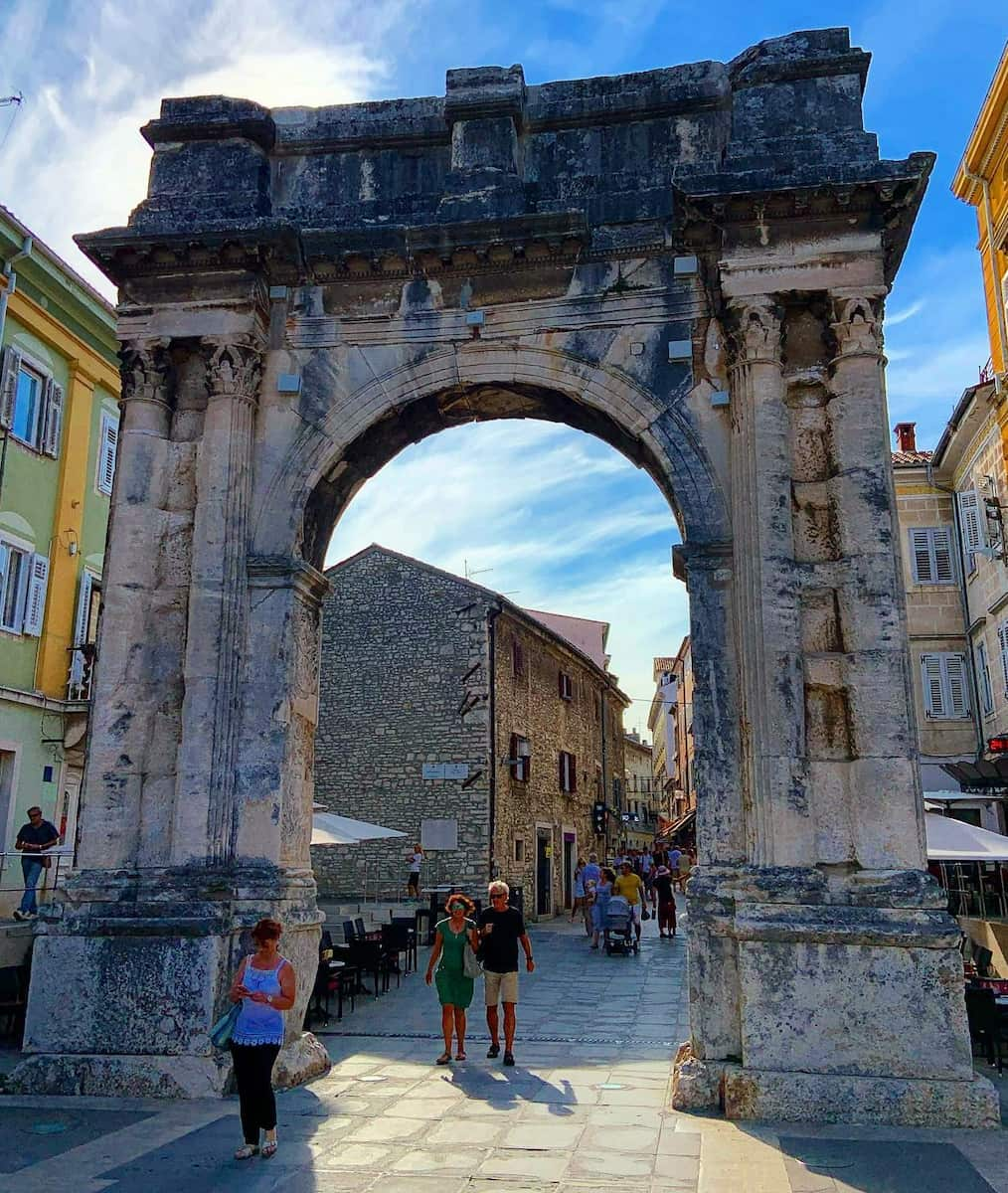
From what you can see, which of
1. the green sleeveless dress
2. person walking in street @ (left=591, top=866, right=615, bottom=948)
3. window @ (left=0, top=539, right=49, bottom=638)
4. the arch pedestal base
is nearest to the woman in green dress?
the green sleeveless dress

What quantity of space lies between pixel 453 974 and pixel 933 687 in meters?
15.0

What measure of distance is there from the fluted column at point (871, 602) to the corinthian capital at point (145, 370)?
541 cm

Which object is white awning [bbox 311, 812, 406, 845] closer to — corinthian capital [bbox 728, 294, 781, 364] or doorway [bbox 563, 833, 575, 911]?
corinthian capital [bbox 728, 294, 781, 364]

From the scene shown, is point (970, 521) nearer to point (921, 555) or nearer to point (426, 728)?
point (921, 555)

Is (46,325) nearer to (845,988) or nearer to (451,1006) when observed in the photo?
(451,1006)

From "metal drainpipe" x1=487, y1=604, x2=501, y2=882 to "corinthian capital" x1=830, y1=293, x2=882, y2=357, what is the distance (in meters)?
14.4

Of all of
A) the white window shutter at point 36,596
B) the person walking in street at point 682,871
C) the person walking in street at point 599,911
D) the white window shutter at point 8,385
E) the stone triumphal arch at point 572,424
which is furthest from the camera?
the person walking in street at point 682,871

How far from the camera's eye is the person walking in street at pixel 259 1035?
5.79 m

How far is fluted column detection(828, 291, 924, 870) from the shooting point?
730cm

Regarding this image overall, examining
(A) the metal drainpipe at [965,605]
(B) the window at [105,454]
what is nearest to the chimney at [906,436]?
(A) the metal drainpipe at [965,605]

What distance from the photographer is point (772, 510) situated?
7871 mm

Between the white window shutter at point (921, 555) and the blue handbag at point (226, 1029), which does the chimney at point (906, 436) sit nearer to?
the white window shutter at point (921, 555)

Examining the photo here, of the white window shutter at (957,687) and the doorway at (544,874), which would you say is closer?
the white window shutter at (957,687)

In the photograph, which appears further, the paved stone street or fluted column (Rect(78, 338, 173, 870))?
fluted column (Rect(78, 338, 173, 870))
